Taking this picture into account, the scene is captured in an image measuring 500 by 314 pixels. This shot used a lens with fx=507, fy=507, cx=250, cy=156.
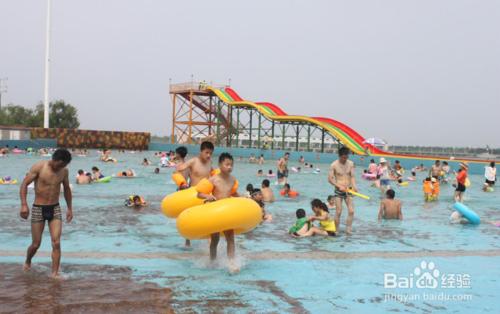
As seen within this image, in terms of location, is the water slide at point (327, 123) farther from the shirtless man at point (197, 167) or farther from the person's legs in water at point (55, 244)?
the person's legs in water at point (55, 244)

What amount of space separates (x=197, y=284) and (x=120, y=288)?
84 cm

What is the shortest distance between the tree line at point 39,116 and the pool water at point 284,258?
204 feet

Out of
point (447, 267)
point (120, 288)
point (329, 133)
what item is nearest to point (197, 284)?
point (120, 288)

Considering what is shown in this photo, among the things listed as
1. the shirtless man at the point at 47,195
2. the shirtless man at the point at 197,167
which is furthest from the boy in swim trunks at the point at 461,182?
the shirtless man at the point at 47,195

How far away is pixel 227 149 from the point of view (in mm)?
42906

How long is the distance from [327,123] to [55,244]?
114 ft

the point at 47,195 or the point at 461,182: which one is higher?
the point at 47,195

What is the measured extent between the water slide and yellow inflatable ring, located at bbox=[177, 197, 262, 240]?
29.0 meters

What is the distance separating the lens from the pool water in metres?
5.27

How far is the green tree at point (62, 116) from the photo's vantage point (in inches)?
2761

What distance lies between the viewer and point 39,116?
239 ft

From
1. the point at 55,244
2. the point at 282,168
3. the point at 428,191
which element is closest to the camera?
the point at 55,244

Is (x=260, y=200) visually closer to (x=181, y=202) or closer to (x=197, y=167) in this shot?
(x=197, y=167)

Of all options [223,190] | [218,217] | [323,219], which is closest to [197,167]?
[223,190]
